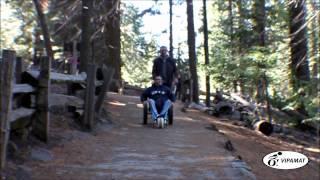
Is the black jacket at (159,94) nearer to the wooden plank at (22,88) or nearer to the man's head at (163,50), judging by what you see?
the man's head at (163,50)

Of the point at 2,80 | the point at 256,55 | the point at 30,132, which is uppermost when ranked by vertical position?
the point at 256,55

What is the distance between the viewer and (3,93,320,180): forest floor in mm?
7105

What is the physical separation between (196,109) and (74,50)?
17.3ft

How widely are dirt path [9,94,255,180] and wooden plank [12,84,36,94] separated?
0.96 m

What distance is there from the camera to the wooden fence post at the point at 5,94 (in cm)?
641

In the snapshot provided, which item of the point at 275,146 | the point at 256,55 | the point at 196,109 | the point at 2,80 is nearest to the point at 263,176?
the point at 2,80

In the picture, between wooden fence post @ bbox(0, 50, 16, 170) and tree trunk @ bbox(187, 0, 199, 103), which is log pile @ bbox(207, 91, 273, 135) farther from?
wooden fence post @ bbox(0, 50, 16, 170)

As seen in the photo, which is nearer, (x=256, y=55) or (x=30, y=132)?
(x=30, y=132)

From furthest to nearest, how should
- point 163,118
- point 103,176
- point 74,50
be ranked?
1. point 74,50
2. point 163,118
3. point 103,176

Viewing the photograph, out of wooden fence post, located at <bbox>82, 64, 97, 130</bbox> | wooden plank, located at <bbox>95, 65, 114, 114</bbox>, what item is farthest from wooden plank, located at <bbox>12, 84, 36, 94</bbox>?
wooden plank, located at <bbox>95, 65, 114, 114</bbox>

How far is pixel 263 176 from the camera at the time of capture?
8484 mm

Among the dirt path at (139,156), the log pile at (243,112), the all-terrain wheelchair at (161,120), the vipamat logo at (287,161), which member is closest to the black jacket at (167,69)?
the all-terrain wheelchair at (161,120)

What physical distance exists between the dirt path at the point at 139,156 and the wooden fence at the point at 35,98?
0.42 meters

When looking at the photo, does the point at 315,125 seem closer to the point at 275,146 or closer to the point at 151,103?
the point at 275,146
